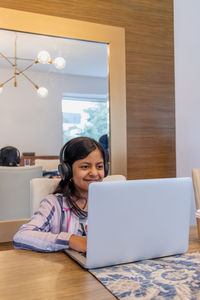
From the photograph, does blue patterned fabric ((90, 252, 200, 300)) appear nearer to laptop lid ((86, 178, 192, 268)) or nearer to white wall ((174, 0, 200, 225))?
laptop lid ((86, 178, 192, 268))

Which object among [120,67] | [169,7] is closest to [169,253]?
[120,67]

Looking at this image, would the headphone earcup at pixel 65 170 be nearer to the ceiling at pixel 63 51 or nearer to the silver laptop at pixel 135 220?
the silver laptop at pixel 135 220

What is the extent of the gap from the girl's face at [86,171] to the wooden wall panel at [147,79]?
1125 millimetres

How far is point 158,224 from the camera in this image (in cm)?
85

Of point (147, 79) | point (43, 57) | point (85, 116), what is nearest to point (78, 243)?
point (85, 116)

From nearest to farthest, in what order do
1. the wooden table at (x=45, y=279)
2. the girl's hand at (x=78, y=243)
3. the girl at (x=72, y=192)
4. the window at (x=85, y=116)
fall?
the wooden table at (x=45, y=279)
the girl's hand at (x=78, y=243)
the girl at (x=72, y=192)
the window at (x=85, y=116)

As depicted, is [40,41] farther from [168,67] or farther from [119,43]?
[168,67]

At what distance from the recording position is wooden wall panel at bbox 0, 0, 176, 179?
2426 millimetres

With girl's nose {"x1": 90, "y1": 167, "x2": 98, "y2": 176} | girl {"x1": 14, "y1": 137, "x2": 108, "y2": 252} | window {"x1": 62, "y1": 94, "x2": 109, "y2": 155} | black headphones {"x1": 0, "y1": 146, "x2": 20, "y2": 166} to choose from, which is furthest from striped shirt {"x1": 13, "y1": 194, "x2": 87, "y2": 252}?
window {"x1": 62, "y1": 94, "x2": 109, "y2": 155}

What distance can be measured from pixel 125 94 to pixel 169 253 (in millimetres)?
1669

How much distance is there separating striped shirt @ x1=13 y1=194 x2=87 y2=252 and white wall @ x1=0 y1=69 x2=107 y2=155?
3.24 ft

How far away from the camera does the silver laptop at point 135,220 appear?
771 mm

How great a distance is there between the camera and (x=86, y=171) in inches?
51.9

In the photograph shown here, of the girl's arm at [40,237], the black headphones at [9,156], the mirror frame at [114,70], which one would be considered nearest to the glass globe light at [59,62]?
the mirror frame at [114,70]
